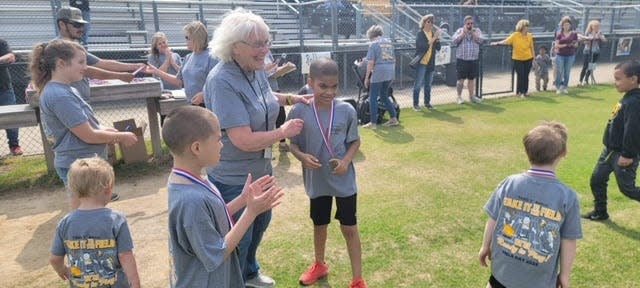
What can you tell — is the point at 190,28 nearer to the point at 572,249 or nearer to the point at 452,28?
the point at 572,249

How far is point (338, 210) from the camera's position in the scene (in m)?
3.41

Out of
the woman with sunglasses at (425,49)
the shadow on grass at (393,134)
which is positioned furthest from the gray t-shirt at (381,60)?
Answer: the woman with sunglasses at (425,49)

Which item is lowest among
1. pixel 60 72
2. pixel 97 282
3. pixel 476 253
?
pixel 476 253

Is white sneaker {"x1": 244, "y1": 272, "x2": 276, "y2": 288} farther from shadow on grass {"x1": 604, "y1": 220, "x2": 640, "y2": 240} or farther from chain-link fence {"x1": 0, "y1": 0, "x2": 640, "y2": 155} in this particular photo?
chain-link fence {"x1": 0, "y1": 0, "x2": 640, "y2": 155}

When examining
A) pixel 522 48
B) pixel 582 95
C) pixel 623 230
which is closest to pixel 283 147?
pixel 623 230

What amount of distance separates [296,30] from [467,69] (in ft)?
23.8

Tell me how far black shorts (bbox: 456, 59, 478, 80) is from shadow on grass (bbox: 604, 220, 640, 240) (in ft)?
23.2

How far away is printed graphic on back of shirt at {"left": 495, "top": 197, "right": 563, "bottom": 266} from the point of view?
2473 mm

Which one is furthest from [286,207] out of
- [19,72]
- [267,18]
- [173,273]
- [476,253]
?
[267,18]

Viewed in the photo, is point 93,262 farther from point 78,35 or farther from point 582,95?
point 582,95

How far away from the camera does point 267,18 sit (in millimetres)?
16516

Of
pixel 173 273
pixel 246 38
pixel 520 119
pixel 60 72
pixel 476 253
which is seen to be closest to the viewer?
pixel 173 273

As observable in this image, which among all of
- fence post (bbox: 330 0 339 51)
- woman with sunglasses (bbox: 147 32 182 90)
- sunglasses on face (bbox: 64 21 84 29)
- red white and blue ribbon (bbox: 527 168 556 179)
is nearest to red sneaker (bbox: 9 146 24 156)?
woman with sunglasses (bbox: 147 32 182 90)

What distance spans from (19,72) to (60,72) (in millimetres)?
8838
